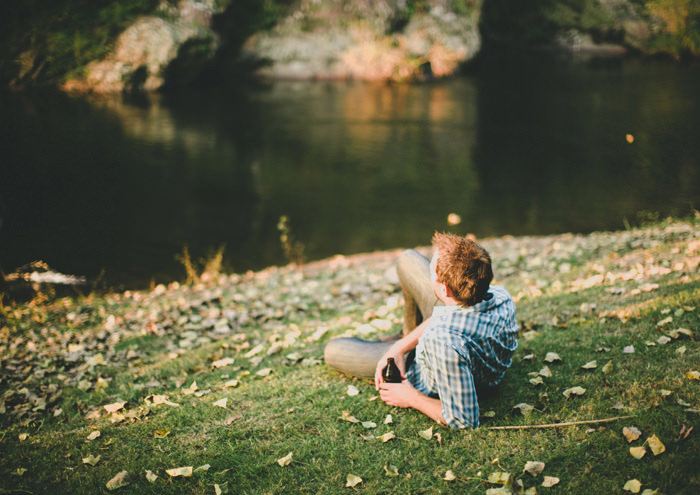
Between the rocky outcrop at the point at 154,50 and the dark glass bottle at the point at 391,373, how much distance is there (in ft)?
91.9

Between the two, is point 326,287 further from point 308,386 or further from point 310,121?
point 310,121

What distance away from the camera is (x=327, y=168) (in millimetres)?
20078

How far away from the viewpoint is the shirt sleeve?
10.6 feet

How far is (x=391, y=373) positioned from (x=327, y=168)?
654 inches

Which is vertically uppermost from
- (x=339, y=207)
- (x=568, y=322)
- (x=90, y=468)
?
(x=568, y=322)

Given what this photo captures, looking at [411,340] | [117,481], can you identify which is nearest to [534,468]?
[411,340]

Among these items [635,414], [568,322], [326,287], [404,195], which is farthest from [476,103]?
[635,414]

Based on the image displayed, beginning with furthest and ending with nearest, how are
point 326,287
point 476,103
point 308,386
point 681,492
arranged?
point 476,103 → point 326,287 → point 308,386 → point 681,492

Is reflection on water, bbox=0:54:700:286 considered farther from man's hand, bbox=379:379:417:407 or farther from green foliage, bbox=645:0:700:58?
man's hand, bbox=379:379:417:407

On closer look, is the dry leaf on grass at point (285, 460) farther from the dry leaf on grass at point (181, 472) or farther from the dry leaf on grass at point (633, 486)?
the dry leaf on grass at point (633, 486)

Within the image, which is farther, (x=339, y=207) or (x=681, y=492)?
(x=339, y=207)

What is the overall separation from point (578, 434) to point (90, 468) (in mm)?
3161

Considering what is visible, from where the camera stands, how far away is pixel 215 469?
12.3ft

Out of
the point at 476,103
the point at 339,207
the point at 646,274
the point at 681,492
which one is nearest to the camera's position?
the point at 681,492
